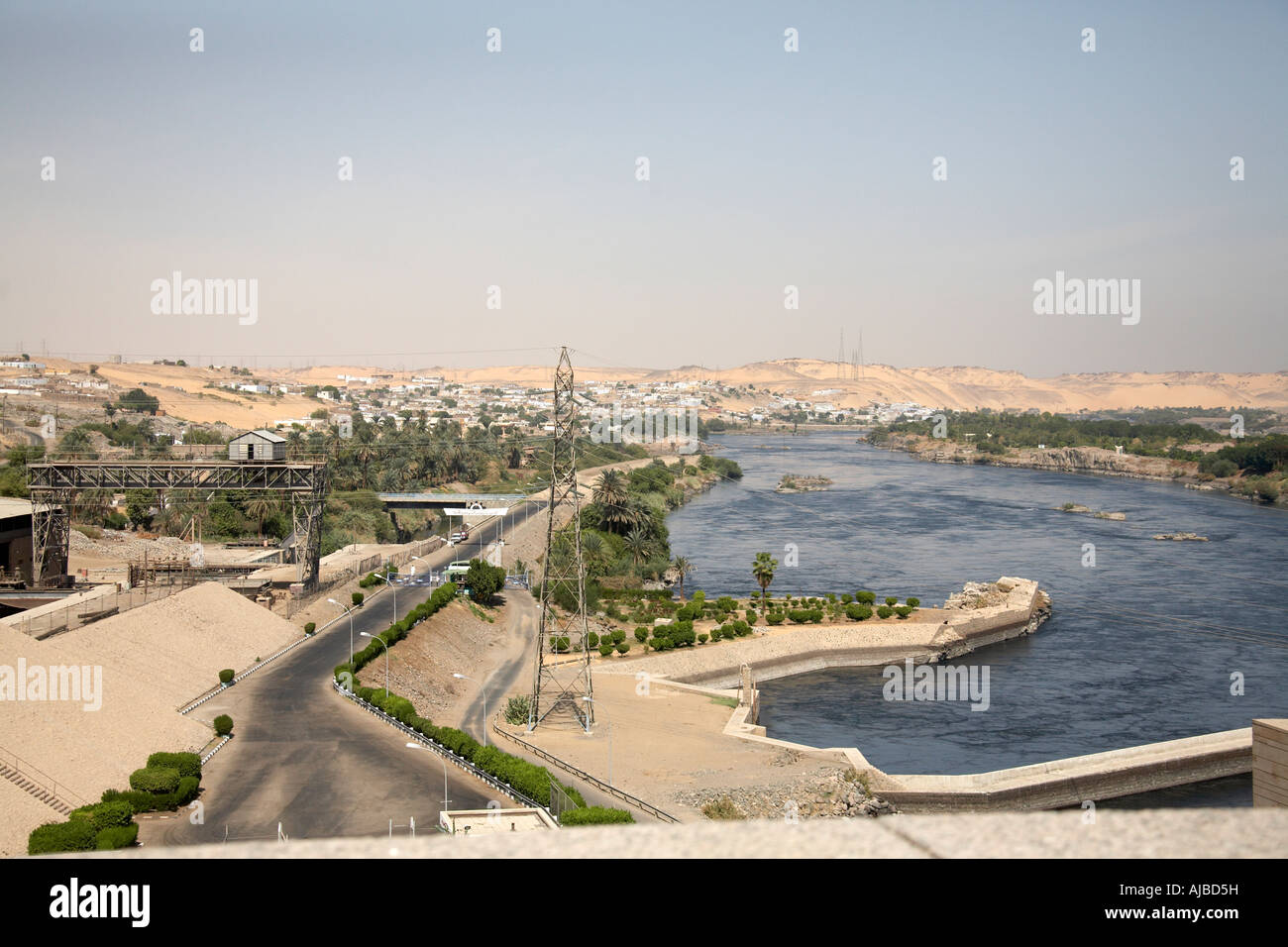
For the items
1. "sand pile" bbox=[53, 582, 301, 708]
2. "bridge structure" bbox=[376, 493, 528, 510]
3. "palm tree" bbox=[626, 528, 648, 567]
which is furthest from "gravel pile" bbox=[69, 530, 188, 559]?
"palm tree" bbox=[626, 528, 648, 567]

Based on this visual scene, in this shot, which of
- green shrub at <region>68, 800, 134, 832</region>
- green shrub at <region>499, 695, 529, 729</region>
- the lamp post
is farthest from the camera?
the lamp post

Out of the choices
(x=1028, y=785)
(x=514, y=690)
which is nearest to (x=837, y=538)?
(x=514, y=690)

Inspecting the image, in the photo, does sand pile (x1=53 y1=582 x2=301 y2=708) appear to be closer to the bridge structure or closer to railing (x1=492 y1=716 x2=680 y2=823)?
railing (x1=492 y1=716 x2=680 y2=823)

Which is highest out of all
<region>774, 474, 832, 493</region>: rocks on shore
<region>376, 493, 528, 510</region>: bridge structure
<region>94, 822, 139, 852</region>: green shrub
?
<region>376, 493, 528, 510</region>: bridge structure

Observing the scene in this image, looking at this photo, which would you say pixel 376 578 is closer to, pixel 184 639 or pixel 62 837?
pixel 184 639

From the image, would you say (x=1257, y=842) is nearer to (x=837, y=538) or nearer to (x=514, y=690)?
(x=514, y=690)

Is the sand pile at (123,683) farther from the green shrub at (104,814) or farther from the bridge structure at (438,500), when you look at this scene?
the bridge structure at (438,500)

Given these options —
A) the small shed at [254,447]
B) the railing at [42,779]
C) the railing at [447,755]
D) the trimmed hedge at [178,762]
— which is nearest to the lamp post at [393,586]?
the small shed at [254,447]
